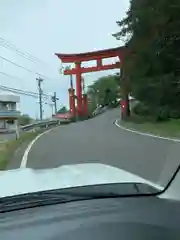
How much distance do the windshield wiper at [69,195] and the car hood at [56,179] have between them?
0.23ft

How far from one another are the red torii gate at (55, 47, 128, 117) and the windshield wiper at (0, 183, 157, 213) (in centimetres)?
3408

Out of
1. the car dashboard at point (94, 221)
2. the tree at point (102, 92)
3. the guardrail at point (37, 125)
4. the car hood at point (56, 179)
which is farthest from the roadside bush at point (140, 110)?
the car dashboard at point (94, 221)

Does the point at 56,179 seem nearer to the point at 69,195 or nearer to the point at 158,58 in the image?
the point at 69,195

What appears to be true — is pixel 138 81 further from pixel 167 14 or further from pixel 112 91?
pixel 112 91

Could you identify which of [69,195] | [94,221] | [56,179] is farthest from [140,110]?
[94,221]

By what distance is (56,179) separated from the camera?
3.21m

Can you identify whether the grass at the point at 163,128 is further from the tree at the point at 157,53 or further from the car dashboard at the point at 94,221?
the car dashboard at the point at 94,221

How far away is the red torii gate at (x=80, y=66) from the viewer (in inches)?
1576

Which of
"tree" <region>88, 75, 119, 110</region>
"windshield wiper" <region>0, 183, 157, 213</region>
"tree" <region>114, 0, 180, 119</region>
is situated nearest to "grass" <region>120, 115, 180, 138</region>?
"tree" <region>114, 0, 180, 119</region>

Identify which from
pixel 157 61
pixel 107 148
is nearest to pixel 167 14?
pixel 157 61

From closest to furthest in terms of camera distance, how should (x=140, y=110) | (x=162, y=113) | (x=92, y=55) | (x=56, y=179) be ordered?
(x=56, y=179) → (x=162, y=113) → (x=140, y=110) → (x=92, y=55)

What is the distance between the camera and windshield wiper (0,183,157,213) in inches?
105

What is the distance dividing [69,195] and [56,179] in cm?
40

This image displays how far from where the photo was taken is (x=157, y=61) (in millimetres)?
26828
